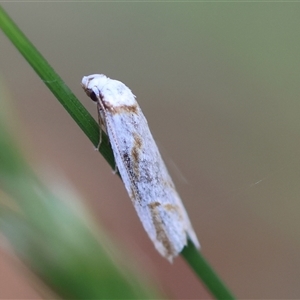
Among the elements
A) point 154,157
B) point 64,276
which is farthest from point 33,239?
point 154,157

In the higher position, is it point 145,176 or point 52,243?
point 52,243

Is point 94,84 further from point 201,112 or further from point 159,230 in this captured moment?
point 201,112

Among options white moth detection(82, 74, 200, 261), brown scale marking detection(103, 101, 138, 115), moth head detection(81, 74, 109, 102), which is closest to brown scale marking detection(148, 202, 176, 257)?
white moth detection(82, 74, 200, 261)

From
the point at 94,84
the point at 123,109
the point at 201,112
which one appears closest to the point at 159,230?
the point at 123,109

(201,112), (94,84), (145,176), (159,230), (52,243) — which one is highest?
(94,84)

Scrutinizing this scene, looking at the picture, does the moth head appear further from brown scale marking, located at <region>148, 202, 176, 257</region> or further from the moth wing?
brown scale marking, located at <region>148, 202, 176, 257</region>

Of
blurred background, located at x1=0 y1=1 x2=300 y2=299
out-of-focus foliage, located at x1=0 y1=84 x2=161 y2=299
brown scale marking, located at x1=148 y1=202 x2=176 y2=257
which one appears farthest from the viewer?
blurred background, located at x1=0 y1=1 x2=300 y2=299

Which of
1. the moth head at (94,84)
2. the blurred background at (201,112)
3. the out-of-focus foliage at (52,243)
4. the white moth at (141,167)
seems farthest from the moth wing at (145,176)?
the blurred background at (201,112)
